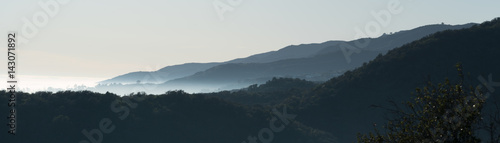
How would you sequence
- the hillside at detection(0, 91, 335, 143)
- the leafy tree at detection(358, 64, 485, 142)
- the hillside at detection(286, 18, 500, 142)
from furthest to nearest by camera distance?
the hillside at detection(286, 18, 500, 142) → the hillside at detection(0, 91, 335, 143) → the leafy tree at detection(358, 64, 485, 142)

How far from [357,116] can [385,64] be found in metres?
18.2

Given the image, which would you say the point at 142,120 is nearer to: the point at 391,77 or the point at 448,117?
the point at 391,77

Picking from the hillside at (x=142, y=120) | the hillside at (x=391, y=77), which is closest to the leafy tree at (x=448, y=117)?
the hillside at (x=142, y=120)

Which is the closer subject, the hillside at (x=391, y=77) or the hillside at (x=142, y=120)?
the hillside at (x=142, y=120)

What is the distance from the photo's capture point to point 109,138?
7294cm

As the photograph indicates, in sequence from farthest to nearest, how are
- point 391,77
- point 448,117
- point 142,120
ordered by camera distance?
point 391,77 → point 142,120 → point 448,117

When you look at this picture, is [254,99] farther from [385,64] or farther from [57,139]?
[57,139]

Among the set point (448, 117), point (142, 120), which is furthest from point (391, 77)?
point (448, 117)

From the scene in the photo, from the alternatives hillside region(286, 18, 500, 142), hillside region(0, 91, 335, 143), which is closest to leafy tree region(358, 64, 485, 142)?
hillside region(0, 91, 335, 143)

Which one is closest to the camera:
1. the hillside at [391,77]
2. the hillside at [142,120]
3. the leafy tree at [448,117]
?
the leafy tree at [448,117]

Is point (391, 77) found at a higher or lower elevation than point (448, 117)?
higher

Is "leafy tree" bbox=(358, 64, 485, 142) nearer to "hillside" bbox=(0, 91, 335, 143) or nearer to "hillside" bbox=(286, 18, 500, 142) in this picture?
"hillside" bbox=(0, 91, 335, 143)

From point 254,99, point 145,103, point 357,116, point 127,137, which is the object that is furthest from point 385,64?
point 127,137

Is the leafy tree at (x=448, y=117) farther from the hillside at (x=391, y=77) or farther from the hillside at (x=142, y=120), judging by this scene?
the hillside at (x=391, y=77)
